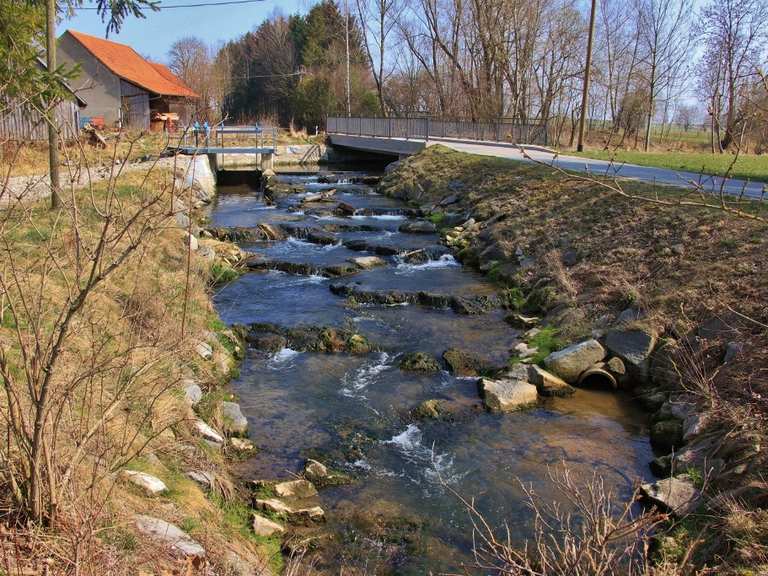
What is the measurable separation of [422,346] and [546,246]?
→ 5.40 meters

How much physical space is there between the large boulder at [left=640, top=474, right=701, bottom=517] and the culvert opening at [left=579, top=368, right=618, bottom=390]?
9.36ft

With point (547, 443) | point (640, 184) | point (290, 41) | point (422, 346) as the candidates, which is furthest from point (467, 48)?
point (547, 443)

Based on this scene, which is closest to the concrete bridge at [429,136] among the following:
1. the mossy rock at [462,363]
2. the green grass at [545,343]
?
the green grass at [545,343]

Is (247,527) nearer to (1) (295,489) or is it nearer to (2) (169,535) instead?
(1) (295,489)

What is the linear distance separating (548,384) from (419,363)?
6.45 feet

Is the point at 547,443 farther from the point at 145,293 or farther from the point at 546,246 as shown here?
the point at 546,246

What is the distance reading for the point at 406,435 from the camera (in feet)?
26.2

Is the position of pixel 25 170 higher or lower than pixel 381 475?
higher

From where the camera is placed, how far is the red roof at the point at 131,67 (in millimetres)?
38469

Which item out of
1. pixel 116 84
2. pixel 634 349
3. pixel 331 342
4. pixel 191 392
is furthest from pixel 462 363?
pixel 116 84

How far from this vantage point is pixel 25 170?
16.8 meters

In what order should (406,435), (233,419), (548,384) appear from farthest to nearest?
(548,384), (406,435), (233,419)

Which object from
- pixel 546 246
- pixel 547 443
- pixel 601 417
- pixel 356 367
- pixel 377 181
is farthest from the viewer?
pixel 377 181

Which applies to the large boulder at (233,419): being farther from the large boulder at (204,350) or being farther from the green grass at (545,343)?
the green grass at (545,343)
